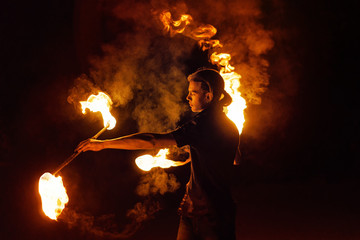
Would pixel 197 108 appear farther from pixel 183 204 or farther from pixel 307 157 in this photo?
pixel 307 157

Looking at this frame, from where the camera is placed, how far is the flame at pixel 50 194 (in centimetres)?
294

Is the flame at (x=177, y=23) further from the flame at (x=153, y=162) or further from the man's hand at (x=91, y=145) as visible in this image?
the man's hand at (x=91, y=145)

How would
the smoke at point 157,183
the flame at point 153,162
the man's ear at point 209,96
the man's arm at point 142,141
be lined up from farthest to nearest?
1. the smoke at point 157,183
2. the flame at point 153,162
3. the man's ear at point 209,96
4. the man's arm at point 142,141

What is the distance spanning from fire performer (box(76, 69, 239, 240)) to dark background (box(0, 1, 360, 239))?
327cm

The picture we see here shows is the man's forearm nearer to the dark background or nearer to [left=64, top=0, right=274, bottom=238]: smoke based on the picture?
[left=64, top=0, right=274, bottom=238]: smoke

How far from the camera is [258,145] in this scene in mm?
10039

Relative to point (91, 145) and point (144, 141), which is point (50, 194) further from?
point (144, 141)

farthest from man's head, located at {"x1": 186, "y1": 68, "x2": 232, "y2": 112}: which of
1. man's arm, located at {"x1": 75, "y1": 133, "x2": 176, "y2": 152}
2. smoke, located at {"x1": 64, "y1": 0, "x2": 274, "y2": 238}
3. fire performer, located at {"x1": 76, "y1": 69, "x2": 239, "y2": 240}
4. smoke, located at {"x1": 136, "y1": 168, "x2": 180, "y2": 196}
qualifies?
smoke, located at {"x1": 136, "y1": 168, "x2": 180, "y2": 196}

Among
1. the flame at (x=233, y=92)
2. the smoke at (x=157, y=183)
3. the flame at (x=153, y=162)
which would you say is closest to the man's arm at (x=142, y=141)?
the flame at (x=153, y=162)

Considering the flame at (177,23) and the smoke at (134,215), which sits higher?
the flame at (177,23)

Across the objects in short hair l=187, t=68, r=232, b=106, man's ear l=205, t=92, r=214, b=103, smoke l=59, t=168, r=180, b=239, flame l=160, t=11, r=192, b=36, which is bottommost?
man's ear l=205, t=92, r=214, b=103

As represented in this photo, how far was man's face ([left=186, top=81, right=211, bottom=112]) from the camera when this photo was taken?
2866mm

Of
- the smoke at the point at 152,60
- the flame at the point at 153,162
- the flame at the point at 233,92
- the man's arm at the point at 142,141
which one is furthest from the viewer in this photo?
the smoke at the point at 152,60

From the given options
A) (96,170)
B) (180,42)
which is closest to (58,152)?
(96,170)
